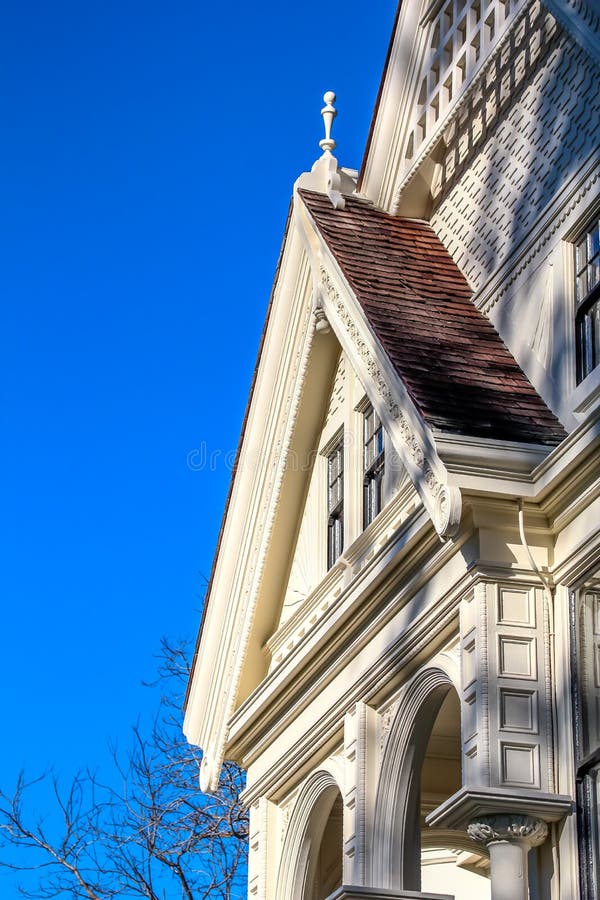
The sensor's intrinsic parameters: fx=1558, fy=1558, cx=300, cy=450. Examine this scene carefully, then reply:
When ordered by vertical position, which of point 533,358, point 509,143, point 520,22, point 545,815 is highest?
point 520,22

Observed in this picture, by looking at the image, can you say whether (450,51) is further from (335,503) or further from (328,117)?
(335,503)

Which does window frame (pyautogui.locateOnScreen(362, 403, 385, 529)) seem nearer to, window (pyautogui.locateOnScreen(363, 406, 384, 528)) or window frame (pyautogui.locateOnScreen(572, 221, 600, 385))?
window (pyautogui.locateOnScreen(363, 406, 384, 528))

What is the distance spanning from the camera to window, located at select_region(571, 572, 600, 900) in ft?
29.9

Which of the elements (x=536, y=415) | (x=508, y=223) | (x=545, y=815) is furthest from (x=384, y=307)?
(x=545, y=815)

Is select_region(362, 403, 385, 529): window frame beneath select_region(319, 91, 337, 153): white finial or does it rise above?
beneath

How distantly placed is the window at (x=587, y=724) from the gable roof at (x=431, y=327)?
3.84 ft

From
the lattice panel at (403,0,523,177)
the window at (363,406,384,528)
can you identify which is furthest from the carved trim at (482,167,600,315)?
the lattice panel at (403,0,523,177)

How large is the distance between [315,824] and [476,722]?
15.5 feet

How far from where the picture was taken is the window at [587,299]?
1078 cm

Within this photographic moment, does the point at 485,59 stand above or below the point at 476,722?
above

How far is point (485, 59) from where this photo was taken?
12891mm

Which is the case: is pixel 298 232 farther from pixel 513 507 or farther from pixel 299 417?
pixel 513 507

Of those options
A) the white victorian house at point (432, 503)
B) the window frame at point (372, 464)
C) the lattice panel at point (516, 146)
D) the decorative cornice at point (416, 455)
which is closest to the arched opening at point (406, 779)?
the white victorian house at point (432, 503)

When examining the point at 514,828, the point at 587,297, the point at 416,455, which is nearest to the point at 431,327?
the point at 587,297
